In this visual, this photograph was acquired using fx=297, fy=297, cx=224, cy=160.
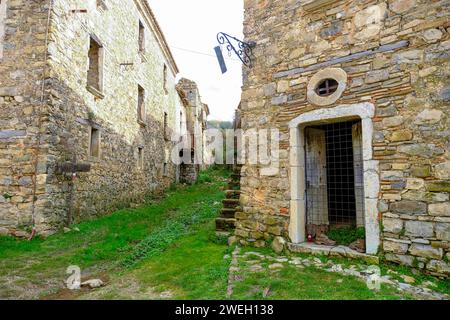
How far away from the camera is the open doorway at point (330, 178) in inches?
193

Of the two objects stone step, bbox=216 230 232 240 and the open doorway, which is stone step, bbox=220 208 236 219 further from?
the open doorway

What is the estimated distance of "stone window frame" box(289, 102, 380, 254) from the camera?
12.8 feet

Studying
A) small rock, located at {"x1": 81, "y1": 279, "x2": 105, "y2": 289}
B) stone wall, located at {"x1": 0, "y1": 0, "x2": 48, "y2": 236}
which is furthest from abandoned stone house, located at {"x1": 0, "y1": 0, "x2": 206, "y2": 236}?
small rock, located at {"x1": 81, "y1": 279, "x2": 105, "y2": 289}

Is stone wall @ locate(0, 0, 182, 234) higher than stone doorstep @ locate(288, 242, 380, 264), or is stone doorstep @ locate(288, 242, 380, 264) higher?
stone wall @ locate(0, 0, 182, 234)

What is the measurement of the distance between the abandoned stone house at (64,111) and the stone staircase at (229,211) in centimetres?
324

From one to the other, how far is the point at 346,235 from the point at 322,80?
2416 mm

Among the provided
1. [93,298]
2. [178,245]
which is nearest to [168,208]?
[178,245]

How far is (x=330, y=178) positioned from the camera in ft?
16.9

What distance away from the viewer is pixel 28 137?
5902 mm

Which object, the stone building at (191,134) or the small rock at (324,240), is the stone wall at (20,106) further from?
the stone building at (191,134)

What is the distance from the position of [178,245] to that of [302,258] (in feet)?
7.14

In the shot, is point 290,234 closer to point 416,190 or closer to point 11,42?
point 416,190

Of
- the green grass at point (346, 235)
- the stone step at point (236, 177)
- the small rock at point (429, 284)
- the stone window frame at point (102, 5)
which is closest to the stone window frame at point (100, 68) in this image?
the stone window frame at point (102, 5)

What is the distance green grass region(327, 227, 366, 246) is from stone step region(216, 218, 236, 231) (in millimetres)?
1754
